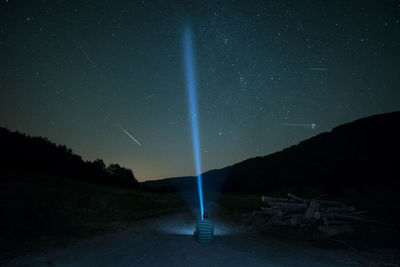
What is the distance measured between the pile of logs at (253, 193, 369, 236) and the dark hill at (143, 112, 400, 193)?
79.0ft

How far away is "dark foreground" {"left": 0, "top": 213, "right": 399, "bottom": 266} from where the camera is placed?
7471mm

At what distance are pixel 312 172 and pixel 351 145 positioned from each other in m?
19.8

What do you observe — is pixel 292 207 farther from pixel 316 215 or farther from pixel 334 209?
pixel 334 209

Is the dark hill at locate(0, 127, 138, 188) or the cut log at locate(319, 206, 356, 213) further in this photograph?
the dark hill at locate(0, 127, 138, 188)

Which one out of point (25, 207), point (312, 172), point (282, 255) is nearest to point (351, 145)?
point (312, 172)

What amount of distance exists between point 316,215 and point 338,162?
56.4 metres

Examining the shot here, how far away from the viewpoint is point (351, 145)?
232 feet

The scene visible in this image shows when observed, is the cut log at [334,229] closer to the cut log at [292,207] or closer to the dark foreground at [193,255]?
the dark foreground at [193,255]

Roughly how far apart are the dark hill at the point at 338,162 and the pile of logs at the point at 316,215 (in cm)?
2409

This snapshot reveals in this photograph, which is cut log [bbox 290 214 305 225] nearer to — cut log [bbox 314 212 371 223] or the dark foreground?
cut log [bbox 314 212 371 223]

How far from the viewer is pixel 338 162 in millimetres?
61844

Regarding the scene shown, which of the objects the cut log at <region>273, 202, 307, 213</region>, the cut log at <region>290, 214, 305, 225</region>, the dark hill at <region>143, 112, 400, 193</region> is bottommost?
the cut log at <region>290, 214, 305, 225</region>

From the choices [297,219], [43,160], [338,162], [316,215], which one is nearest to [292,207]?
[297,219]

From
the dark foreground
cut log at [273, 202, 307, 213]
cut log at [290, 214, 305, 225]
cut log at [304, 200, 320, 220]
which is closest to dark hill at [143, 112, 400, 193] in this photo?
cut log at [273, 202, 307, 213]
